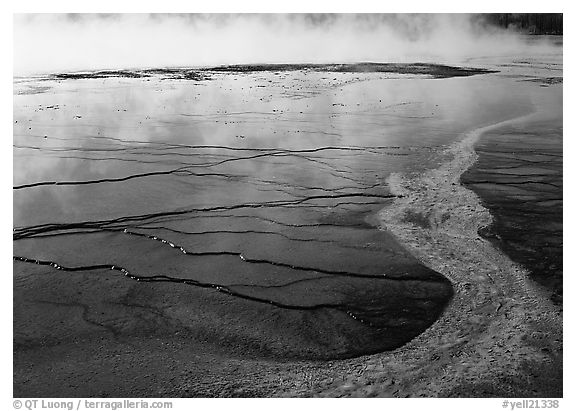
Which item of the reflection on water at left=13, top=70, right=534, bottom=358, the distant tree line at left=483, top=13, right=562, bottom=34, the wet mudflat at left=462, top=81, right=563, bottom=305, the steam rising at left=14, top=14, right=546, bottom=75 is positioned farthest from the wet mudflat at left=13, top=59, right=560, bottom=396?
the distant tree line at left=483, top=13, right=562, bottom=34

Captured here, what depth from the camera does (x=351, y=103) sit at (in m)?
6.96

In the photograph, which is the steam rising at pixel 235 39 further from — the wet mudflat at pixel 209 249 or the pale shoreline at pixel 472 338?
the pale shoreline at pixel 472 338

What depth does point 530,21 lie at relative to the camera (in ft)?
13.5

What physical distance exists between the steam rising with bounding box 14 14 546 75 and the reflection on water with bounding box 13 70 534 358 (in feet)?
1.67

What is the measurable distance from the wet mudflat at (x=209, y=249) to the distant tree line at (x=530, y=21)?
1.15 m

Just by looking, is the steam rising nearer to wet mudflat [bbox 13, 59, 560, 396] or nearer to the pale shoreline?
wet mudflat [bbox 13, 59, 560, 396]

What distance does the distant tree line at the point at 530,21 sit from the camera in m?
3.95

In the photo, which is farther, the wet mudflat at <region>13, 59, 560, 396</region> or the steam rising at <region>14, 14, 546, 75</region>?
the steam rising at <region>14, 14, 546, 75</region>

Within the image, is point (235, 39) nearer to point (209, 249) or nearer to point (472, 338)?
point (209, 249)

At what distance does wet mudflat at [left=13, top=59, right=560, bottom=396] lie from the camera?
235 centimetres

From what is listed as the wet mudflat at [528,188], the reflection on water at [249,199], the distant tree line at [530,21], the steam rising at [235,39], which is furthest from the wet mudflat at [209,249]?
the distant tree line at [530,21]

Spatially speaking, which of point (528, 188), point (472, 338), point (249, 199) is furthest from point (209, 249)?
point (528, 188)

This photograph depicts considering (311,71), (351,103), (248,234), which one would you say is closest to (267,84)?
(311,71)
